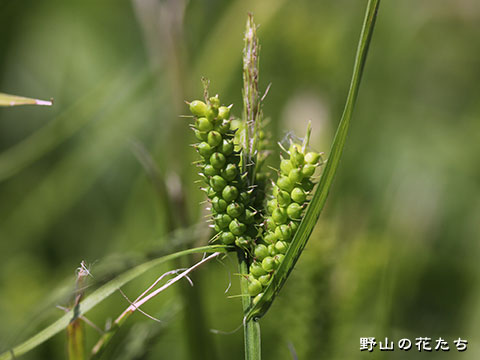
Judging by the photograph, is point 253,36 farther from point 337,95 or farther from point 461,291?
point 337,95

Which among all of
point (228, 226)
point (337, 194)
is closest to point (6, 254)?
point (337, 194)

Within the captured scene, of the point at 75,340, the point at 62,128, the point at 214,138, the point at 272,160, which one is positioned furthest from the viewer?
the point at 272,160

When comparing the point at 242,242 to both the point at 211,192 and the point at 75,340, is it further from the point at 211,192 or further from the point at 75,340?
the point at 75,340

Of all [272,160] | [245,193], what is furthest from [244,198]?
[272,160]

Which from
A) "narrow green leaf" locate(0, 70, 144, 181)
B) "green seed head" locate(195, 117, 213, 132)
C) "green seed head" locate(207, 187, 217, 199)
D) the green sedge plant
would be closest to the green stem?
the green sedge plant

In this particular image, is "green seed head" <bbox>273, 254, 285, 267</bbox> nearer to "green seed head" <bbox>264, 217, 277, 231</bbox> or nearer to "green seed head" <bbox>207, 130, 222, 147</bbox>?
"green seed head" <bbox>264, 217, 277, 231</bbox>

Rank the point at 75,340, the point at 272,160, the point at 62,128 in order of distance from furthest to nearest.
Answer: the point at 272,160
the point at 62,128
the point at 75,340

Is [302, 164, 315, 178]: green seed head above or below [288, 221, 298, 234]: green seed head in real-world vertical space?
above
